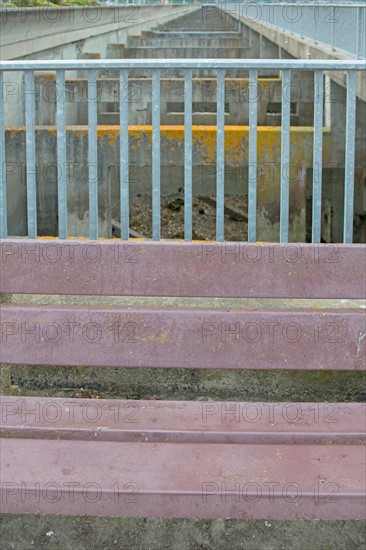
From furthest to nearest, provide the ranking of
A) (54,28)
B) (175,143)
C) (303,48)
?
(54,28), (303,48), (175,143)

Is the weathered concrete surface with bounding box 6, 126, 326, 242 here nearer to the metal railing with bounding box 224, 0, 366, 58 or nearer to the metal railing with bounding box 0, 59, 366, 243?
the metal railing with bounding box 224, 0, 366, 58

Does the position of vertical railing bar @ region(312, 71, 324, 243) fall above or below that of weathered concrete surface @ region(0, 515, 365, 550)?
above

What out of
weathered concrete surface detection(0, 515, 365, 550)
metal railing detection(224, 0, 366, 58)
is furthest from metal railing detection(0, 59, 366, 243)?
metal railing detection(224, 0, 366, 58)

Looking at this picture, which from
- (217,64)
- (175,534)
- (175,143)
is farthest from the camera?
(175,143)

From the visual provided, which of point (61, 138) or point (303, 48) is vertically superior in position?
point (303, 48)

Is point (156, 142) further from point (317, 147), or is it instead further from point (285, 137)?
point (317, 147)

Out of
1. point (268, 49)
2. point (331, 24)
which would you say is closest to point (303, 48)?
point (331, 24)

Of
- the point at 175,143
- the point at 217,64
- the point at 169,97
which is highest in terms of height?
the point at 169,97

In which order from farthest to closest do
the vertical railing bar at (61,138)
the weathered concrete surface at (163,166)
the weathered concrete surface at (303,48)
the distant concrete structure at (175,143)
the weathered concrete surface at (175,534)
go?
the distant concrete structure at (175,143)
the weathered concrete surface at (163,166)
the weathered concrete surface at (303,48)
the vertical railing bar at (61,138)
the weathered concrete surface at (175,534)

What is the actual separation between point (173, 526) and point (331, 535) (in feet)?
1.85

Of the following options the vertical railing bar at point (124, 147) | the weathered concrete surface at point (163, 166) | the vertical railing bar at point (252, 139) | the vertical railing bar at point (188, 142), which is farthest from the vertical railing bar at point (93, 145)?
the weathered concrete surface at point (163, 166)

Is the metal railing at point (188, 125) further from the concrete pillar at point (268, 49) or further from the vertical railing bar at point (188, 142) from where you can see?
the concrete pillar at point (268, 49)

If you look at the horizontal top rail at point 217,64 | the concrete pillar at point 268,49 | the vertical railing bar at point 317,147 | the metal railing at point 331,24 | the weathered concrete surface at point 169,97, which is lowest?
the vertical railing bar at point 317,147

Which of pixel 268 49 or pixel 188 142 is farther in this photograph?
pixel 268 49
